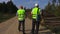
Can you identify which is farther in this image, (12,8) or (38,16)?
(12,8)

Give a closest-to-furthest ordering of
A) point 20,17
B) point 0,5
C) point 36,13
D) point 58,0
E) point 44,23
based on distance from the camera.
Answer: point 36,13
point 20,17
point 44,23
point 58,0
point 0,5

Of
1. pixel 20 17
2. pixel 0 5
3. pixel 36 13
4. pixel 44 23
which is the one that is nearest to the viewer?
pixel 36 13

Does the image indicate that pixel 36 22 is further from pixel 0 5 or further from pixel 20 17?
pixel 0 5

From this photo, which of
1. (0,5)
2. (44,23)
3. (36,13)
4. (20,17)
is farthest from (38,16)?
(0,5)

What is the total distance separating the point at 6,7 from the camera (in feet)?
289

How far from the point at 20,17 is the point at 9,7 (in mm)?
69917

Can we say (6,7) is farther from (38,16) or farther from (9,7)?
(38,16)

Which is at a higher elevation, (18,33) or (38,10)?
(38,10)

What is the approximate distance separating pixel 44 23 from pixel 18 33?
8.28 meters

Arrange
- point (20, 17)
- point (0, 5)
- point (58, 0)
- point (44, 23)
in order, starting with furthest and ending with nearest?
point (0, 5) < point (58, 0) < point (44, 23) < point (20, 17)

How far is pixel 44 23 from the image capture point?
91.2 ft

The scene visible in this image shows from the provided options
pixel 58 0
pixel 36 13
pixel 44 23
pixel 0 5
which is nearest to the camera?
pixel 36 13

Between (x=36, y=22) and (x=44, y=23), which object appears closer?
(x=36, y=22)

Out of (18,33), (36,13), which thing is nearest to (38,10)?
(36,13)
